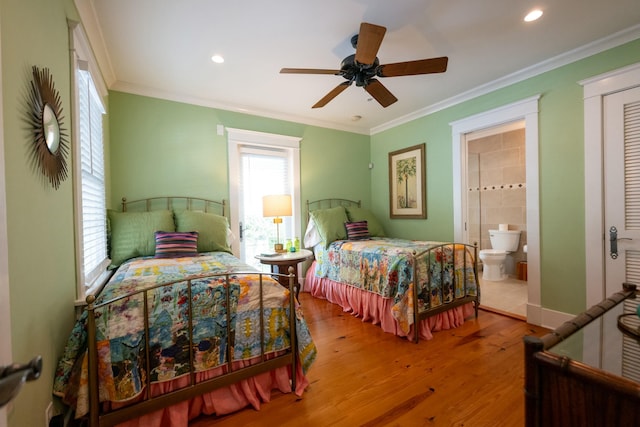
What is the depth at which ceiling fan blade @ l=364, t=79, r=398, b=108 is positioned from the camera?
224cm

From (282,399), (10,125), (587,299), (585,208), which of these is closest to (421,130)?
(585,208)

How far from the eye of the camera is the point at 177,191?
3.14 meters

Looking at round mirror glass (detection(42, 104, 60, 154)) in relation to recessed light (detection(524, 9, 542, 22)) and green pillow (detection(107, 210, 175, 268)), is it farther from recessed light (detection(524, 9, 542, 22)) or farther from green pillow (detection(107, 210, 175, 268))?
recessed light (detection(524, 9, 542, 22))

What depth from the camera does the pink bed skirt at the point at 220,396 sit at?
1427 millimetres

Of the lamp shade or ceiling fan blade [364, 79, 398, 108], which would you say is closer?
ceiling fan blade [364, 79, 398, 108]

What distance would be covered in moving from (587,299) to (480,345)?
1097 millimetres

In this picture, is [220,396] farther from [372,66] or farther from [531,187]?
[531,187]

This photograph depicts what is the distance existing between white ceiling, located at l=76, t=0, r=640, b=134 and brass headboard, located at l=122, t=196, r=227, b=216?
118 cm

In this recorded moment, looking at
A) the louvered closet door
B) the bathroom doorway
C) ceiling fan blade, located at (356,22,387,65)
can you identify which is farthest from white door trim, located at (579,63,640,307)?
ceiling fan blade, located at (356,22,387,65)

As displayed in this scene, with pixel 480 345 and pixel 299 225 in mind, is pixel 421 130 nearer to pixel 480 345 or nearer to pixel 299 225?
pixel 299 225

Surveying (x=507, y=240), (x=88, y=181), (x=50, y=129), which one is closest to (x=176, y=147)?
(x=88, y=181)

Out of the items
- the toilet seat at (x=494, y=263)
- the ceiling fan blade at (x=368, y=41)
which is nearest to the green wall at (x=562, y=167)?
the toilet seat at (x=494, y=263)

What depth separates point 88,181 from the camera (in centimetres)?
204

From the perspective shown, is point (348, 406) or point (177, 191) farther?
point (177, 191)
